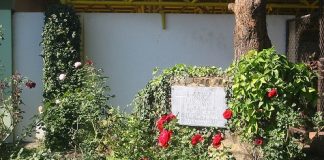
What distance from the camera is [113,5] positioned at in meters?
9.66

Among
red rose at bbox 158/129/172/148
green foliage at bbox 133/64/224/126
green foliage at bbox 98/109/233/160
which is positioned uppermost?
green foliage at bbox 133/64/224/126

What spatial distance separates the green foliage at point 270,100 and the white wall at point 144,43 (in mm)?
3372

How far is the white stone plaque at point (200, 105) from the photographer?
6.10 metres

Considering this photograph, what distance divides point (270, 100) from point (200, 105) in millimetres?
920

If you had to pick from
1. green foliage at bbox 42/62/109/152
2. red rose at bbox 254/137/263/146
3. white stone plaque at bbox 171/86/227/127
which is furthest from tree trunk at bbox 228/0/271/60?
green foliage at bbox 42/62/109/152

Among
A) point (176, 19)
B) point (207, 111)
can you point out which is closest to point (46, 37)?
point (176, 19)

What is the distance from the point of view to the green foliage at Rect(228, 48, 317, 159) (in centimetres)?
550

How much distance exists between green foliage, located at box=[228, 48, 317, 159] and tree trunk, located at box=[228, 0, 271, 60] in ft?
2.89

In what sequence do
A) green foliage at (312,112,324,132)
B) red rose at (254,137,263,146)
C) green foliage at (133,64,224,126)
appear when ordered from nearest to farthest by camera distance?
1. red rose at (254,137,263,146)
2. green foliage at (312,112,324,132)
3. green foliage at (133,64,224,126)

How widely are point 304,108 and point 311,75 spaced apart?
465 mm

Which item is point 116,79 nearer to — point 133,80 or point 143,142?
point 133,80

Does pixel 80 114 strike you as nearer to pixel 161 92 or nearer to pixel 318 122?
pixel 161 92

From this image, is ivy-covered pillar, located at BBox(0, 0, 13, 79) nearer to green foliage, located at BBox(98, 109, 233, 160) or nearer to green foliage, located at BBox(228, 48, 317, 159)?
green foliage, located at BBox(98, 109, 233, 160)

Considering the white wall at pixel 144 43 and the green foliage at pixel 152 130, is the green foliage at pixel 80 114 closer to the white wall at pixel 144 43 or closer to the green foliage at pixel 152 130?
the green foliage at pixel 152 130
